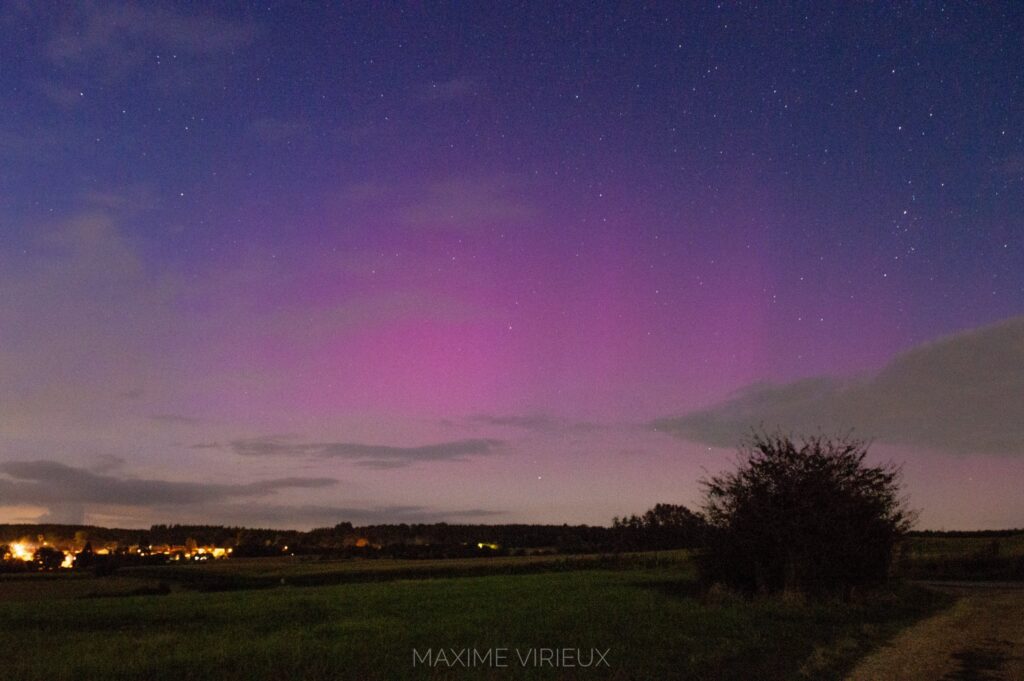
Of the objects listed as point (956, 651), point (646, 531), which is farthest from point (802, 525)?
point (646, 531)

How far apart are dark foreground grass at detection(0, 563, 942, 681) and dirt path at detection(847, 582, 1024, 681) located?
2.34 ft

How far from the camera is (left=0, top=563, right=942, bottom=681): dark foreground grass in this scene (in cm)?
1478

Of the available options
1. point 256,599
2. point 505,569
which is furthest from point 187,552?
point 256,599

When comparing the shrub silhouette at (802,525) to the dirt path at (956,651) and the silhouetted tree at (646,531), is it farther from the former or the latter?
the silhouetted tree at (646,531)

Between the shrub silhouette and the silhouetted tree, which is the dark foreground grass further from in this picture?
the silhouetted tree

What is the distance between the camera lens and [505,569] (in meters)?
73.6

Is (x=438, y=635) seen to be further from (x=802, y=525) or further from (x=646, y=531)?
(x=646, y=531)

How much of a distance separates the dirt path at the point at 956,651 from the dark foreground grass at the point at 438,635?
0.71 m

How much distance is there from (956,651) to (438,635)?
11220 mm

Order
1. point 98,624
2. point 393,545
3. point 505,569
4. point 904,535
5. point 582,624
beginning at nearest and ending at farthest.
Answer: point 582,624 → point 98,624 → point 904,535 → point 505,569 → point 393,545

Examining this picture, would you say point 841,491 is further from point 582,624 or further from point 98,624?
point 98,624

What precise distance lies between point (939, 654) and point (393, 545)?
156m

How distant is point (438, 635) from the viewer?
757 inches

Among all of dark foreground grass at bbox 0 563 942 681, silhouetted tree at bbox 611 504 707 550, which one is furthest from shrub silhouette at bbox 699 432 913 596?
silhouetted tree at bbox 611 504 707 550
